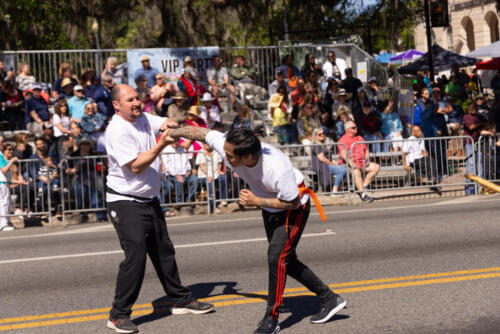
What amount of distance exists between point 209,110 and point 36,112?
3967 mm

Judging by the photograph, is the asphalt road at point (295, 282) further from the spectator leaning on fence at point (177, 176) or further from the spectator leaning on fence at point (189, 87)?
the spectator leaning on fence at point (189, 87)

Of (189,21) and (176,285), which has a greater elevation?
(189,21)

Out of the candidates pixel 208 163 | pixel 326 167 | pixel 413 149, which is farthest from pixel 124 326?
pixel 413 149

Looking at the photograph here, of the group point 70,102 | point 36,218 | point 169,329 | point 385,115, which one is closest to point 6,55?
point 70,102

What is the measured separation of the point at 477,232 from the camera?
1015cm

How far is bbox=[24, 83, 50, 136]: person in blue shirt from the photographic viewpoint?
1680 cm

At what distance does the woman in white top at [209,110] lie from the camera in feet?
56.1

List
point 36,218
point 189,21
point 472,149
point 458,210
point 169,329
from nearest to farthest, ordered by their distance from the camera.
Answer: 1. point 169,329
2. point 458,210
3. point 36,218
4. point 472,149
5. point 189,21

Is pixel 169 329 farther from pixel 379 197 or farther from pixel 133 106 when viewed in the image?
pixel 379 197

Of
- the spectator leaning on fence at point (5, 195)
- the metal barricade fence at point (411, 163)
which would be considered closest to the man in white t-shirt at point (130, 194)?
the spectator leaning on fence at point (5, 195)

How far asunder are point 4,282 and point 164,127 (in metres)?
3.32

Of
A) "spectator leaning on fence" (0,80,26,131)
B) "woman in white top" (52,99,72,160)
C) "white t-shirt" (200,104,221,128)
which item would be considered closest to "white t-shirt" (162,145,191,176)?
"woman in white top" (52,99,72,160)

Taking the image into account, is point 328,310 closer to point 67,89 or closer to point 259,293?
point 259,293

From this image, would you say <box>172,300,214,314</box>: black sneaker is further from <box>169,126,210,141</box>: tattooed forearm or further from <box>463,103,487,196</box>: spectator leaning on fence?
<box>463,103,487,196</box>: spectator leaning on fence
